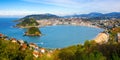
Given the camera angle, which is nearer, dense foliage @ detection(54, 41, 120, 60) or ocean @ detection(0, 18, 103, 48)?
dense foliage @ detection(54, 41, 120, 60)

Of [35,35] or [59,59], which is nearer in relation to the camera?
[59,59]

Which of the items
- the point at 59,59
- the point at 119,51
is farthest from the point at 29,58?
the point at 119,51

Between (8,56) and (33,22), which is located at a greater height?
(8,56)

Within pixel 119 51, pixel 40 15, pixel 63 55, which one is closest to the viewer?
pixel 119 51

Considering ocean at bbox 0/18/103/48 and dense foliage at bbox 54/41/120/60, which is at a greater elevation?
dense foliage at bbox 54/41/120/60

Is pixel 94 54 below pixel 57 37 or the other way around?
the other way around

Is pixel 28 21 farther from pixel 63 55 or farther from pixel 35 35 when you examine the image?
pixel 63 55

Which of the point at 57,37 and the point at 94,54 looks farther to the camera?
the point at 57,37

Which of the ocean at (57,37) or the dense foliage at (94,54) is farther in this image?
the ocean at (57,37)

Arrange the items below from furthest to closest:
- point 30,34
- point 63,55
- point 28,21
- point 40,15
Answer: point 40,15
point 28,21
point 30,34
point 63,55

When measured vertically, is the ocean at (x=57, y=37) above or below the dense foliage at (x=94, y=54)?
below

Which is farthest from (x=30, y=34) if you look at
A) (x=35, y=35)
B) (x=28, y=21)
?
(x=28, y=21)
